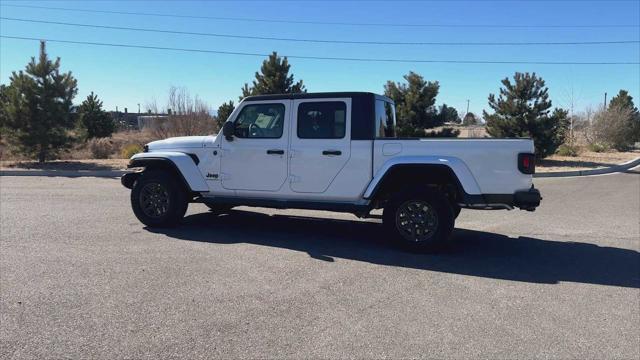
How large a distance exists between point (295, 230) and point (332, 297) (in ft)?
10.3

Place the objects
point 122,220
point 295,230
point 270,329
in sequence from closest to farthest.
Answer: point 270,329 → point 295,230 → point 122,220

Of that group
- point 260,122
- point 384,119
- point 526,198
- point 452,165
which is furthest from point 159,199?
point 526,198

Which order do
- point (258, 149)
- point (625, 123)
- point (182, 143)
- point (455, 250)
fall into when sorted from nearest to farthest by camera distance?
point (455, 250) → point (258, 149) → point (182, 143) → point (625, 123)

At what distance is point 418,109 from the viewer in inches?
837

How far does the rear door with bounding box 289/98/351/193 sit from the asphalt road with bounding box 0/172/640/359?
2.94ft

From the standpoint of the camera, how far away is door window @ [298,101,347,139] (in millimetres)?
6965

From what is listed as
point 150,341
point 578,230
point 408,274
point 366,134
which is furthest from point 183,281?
point 578,230

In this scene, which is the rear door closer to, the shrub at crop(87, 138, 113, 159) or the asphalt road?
the asphalt road

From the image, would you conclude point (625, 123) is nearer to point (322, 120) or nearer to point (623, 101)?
point (623, 101)

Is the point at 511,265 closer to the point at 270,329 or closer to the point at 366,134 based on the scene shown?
the point at 366,134

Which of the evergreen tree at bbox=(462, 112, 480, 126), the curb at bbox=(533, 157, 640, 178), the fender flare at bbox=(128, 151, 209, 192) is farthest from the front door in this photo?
the evergreen tree at bbox=(462, 112, 480, 126)

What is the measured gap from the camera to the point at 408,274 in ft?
18.6

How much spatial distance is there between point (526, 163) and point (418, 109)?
1548 centimetres

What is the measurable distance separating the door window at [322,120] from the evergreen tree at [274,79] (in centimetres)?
1406
